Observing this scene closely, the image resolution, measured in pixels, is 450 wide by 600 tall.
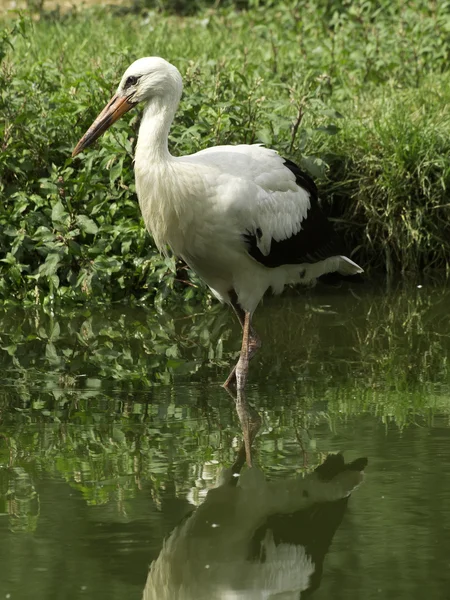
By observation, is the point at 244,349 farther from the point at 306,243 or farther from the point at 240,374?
the point at 306,243

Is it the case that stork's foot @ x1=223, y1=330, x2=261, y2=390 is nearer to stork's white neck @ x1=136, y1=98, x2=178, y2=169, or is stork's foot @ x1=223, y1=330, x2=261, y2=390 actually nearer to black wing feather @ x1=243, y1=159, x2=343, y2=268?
black wing feather @ x1=243, y1=159, x2=343, y2=268

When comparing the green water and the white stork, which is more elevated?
the white stork

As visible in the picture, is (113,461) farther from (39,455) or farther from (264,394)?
(264,394)

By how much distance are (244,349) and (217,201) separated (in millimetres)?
826

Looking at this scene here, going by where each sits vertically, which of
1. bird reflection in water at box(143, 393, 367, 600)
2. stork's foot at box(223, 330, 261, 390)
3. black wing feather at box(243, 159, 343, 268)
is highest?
black wing feather at box(243, 159, 343, 268)

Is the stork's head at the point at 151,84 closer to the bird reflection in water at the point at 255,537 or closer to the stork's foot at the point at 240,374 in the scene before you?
the stork's foot at the point at 240,374

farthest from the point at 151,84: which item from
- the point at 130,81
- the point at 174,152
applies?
the point at 174,152

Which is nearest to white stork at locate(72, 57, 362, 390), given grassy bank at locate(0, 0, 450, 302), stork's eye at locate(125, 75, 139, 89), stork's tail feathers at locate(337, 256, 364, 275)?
stork's eye at locate(125, 75, 139, 89)

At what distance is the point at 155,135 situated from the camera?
606cm

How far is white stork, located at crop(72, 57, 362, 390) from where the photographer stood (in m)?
6.10

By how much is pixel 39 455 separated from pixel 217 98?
3792 millimetres

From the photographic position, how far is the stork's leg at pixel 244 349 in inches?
247

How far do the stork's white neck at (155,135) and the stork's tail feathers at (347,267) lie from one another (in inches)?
58.6

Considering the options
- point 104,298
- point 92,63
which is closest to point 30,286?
point 104,298
